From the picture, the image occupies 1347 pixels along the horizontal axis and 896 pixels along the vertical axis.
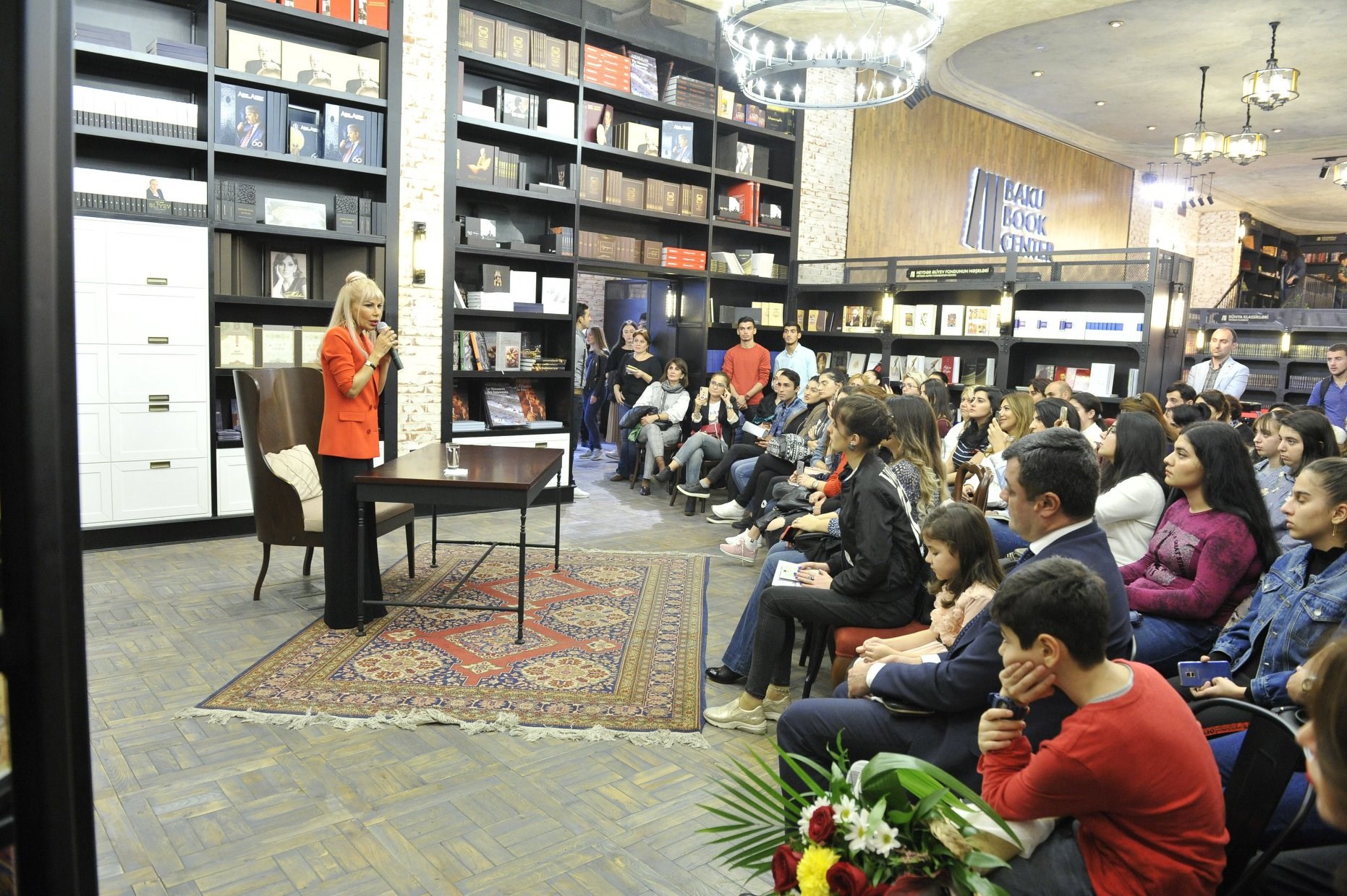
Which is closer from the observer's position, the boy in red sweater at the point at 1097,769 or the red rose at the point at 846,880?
the red rose at the point at 846,880

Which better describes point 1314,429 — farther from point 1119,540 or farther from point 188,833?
point 188,833

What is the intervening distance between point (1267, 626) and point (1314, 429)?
1.52 metres

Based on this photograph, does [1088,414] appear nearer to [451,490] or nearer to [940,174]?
[451,490]

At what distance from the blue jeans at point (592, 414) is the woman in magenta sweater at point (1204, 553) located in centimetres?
768

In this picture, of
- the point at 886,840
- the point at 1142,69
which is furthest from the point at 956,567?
the point at 1142,69

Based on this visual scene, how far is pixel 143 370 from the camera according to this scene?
18.1ft

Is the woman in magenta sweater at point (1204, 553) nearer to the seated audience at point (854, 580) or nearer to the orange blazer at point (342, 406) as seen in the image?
the seated audience at point (854, 580)

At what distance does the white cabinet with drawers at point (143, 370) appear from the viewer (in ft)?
17.5

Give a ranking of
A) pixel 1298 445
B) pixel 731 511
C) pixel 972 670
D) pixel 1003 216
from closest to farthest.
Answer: pixel 972 670, pixel 1298 445, pixel 731 511, pixel 1003 216

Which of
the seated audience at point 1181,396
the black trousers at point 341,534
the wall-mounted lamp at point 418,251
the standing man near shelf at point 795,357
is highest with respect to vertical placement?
the wall-mounted lamp at point 418,251

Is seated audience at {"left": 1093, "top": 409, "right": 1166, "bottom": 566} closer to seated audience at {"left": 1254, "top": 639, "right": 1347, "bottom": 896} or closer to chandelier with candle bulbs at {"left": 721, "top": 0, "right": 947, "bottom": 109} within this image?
seated audience at {"left": 1254, "top": 639, "right": 1347, "bottom": 896}

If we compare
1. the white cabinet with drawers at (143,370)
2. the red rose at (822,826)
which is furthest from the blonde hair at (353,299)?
the red rose at (822,826)

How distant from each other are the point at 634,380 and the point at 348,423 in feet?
16.1

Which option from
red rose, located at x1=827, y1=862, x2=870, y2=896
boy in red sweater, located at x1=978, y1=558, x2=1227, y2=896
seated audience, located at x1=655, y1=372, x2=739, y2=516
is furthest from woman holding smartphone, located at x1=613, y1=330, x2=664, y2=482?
red rose, located at x1=827, y1=862, x2=870, y2=896
